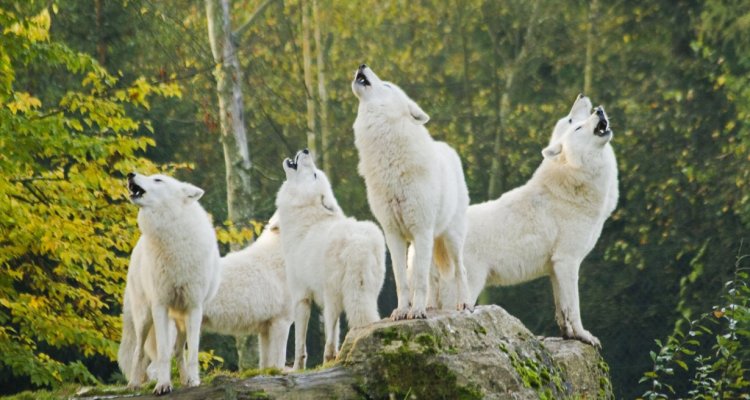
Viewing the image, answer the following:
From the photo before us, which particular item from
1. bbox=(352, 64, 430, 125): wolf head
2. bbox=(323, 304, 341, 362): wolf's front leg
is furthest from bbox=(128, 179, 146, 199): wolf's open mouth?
bbox=(323, 304, 341, 362): wolf's front leg

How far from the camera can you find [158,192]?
8.70 meters

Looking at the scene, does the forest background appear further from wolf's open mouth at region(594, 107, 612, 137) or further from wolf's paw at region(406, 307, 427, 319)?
wolf's paw at region(406, 307, 427, 319)

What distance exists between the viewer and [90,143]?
1172cm

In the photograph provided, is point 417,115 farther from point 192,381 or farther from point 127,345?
point 127,345

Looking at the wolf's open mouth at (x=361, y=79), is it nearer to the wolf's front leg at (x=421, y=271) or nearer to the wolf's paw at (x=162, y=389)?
the wolf's front leg at (x=421, y=271)

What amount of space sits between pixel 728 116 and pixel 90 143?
1422 cm

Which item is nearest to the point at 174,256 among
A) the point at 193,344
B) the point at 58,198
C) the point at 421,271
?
the point at 193,344

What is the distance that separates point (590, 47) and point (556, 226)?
640 inches

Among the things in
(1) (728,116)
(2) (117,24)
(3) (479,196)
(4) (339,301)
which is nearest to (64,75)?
(2) (117,24)

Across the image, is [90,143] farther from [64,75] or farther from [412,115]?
[64,75]

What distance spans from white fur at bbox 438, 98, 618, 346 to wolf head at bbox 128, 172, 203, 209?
247 cm

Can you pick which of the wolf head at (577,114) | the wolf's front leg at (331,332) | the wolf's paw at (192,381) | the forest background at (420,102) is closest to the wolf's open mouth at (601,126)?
the wolf head at (577,114)

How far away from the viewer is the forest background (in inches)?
520

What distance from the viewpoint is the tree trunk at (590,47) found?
25688mm
